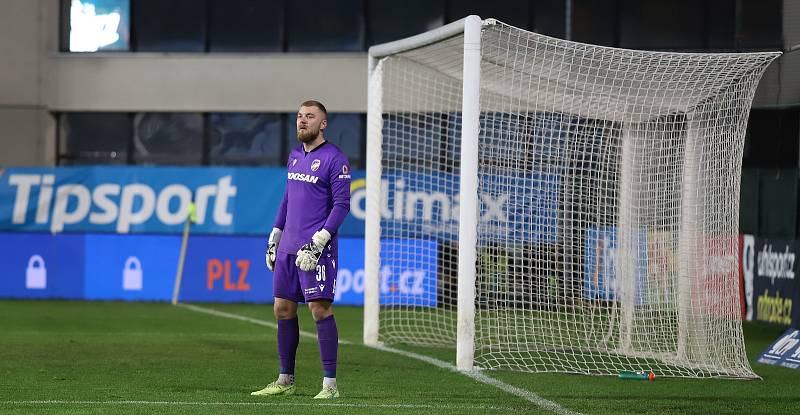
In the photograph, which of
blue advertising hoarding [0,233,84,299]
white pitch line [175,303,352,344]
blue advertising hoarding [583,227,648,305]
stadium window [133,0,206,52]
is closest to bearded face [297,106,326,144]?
blue advertising hoarding [583,227,648,305]

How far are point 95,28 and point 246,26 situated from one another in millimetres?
2682

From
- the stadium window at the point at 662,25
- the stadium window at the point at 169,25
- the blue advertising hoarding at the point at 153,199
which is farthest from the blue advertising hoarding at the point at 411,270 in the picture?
the stadium window at the point at 169,25

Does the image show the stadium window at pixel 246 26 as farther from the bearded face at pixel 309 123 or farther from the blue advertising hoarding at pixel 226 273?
the bearded face at pixel 309 123

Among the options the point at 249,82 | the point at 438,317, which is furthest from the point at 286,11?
the point at 438,317

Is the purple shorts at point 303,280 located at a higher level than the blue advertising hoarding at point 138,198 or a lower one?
lower

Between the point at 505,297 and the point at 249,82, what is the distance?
1314 cm

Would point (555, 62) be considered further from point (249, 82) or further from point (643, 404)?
point (249, 82)

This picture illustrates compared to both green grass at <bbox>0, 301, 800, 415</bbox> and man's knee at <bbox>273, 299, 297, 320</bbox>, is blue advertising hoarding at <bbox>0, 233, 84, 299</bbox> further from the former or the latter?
man's knee at <bbox>273, 299, 297, 320</bbox>

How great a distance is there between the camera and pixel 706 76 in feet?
37.3

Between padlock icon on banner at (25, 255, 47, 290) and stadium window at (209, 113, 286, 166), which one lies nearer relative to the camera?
padlock icon on banner at (25, 255, 47, 290)

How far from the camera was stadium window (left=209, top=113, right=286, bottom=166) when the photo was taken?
24688 mm

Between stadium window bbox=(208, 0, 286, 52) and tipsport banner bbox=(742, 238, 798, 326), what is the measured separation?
10032 mm

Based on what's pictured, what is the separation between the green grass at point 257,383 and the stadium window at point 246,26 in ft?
34.3

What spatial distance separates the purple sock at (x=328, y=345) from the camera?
8695mm
